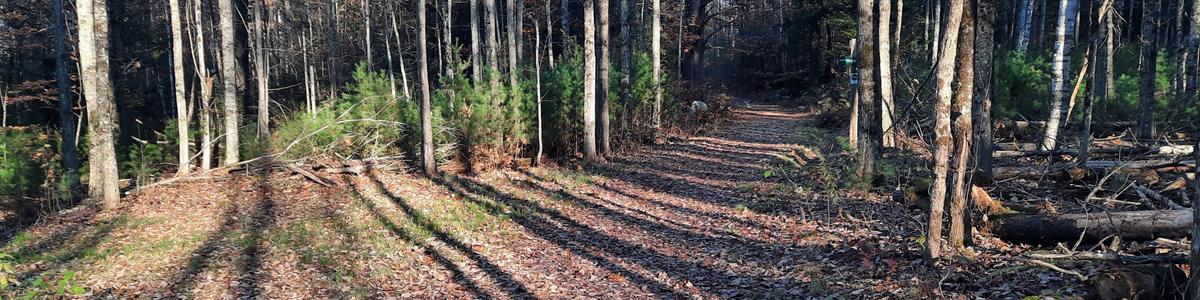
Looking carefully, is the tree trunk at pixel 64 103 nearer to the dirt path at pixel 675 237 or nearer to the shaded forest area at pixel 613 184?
the shaded forest area at pixel 613 184

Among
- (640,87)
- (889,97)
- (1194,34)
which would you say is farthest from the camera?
(640,87)

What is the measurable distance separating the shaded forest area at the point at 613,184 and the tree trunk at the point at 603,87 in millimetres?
61

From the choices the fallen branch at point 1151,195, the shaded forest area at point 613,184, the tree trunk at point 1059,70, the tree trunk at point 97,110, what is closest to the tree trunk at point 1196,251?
the shaded forest area at point 613,184

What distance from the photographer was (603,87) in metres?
16.4

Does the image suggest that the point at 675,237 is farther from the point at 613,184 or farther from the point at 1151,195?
the point at 1151,195

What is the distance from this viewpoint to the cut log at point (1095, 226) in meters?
5.57

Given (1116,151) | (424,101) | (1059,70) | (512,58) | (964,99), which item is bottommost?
(1116,151)

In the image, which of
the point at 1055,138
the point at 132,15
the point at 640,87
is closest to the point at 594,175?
the point at 640,87

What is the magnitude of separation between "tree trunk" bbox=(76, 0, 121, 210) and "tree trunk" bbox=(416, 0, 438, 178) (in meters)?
5.34

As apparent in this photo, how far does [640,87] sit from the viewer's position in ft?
61.0

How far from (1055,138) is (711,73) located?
156 ft

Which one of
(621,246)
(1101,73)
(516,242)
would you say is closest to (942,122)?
(621,246)

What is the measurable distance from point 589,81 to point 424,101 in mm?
3913

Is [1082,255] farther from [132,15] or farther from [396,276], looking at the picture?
[132,15]
